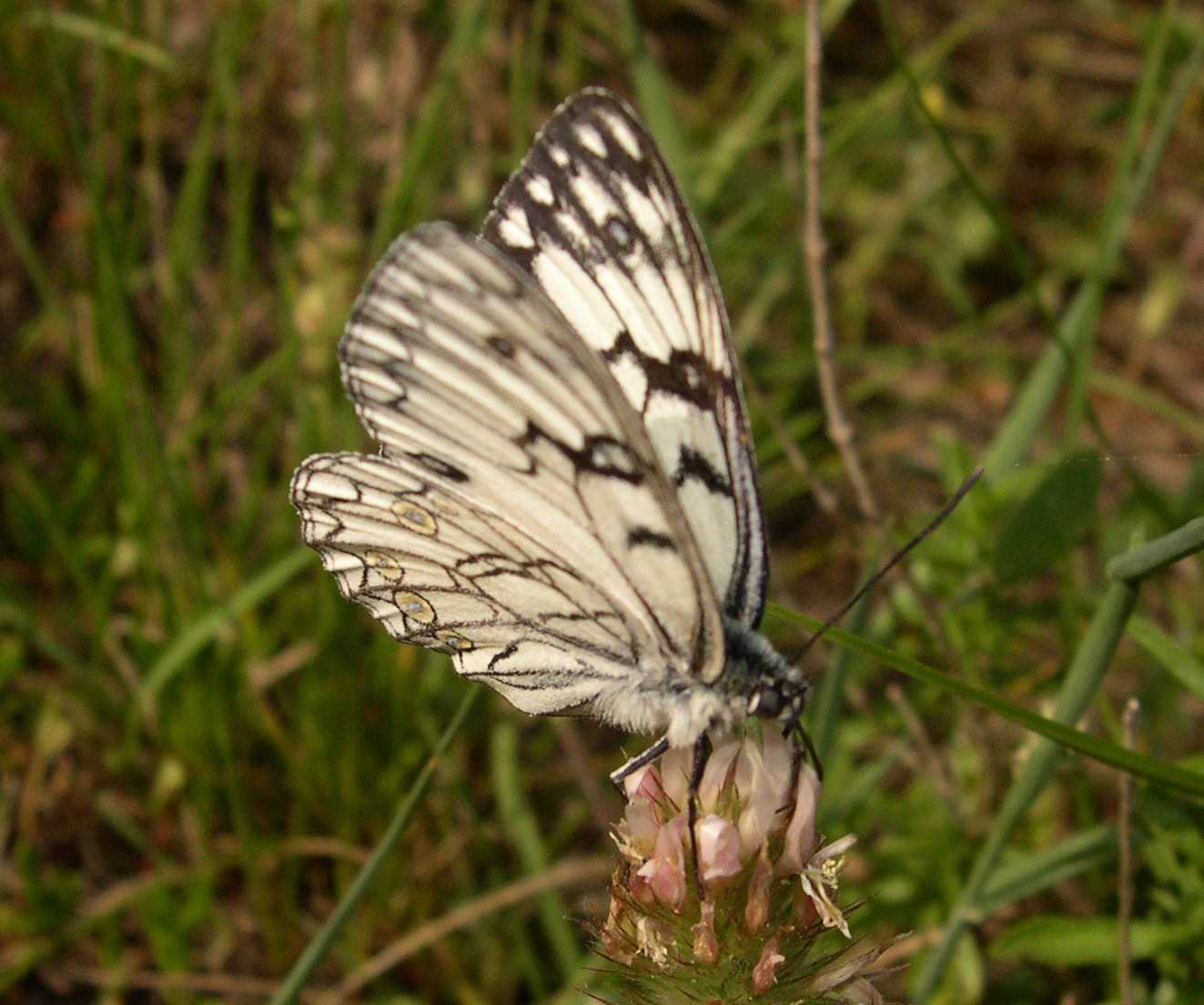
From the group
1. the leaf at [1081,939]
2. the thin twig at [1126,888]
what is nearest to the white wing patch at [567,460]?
the thin twig at [1126,888]

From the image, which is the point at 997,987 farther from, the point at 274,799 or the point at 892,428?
the point at 892,428

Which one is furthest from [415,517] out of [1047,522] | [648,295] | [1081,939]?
[1081,939]

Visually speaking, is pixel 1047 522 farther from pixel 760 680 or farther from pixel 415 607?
pixel 415 607

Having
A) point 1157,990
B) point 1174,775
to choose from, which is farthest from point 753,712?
point 1157,990

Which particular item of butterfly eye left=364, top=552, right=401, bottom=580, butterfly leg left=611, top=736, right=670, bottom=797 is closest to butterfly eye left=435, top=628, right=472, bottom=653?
→ butterfly eye left=364, top=552, right=401, bottom=580

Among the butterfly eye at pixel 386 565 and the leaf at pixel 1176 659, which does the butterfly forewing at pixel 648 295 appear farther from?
the leaf at pixel 1176 659

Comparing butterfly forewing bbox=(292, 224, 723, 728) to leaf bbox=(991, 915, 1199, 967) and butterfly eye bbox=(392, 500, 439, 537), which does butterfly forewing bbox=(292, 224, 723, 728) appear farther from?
leaf bbox=(991, 915, 1199, 967)

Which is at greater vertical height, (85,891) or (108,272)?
(108,272)
